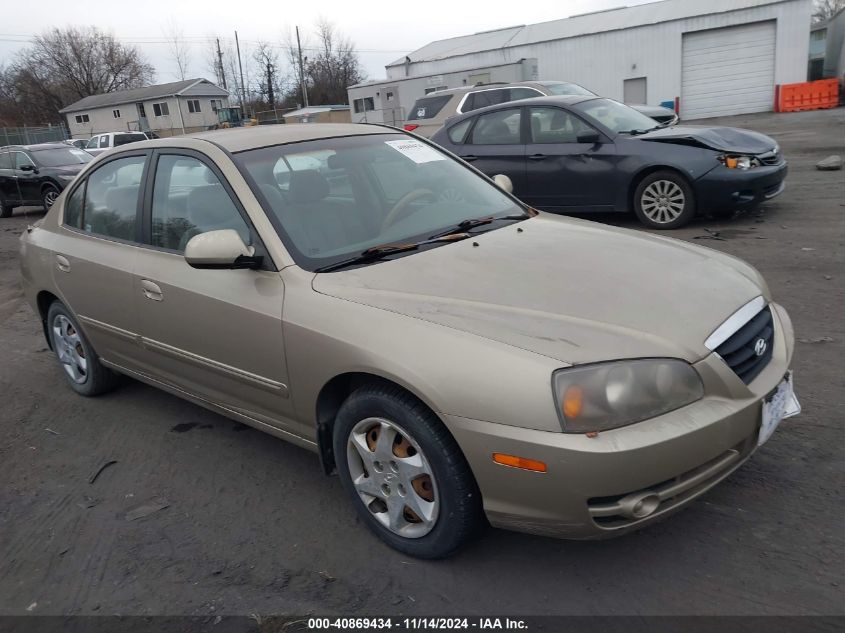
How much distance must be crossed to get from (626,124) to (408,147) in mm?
5366

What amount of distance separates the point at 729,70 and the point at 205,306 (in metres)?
31.2

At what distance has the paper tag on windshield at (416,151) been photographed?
12.7 feet

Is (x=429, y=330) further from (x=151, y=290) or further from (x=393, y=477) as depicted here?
(x=151, y=290)

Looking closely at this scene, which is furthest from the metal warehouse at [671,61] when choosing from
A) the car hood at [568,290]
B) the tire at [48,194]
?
the car hood at [568,290]

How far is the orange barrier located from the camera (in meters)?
26.6

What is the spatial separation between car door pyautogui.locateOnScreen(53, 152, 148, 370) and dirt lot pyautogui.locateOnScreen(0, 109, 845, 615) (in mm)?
616

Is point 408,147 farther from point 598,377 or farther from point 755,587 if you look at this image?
point 755,587

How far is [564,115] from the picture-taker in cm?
844

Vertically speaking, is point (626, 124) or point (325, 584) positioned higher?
point (626, 124)

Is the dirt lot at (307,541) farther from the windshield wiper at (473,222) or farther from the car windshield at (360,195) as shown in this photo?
the windshield wiper at (473,222)

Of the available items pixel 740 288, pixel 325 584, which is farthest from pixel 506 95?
pixel 325 584

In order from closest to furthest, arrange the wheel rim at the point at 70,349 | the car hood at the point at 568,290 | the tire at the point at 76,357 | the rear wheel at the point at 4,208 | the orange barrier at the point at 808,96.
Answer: the car hood at the point at 568,290 → the tire at the point at 76,357 → the wheel rim at the point at 70,349 → the rear wheel at the point at 4,208 → the orange barrier at the point at 808,96

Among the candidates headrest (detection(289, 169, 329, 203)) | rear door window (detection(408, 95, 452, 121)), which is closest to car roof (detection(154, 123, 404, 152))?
headrest (detection(289, 169, 329, 203))

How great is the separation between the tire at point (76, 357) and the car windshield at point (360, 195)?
1.99m
